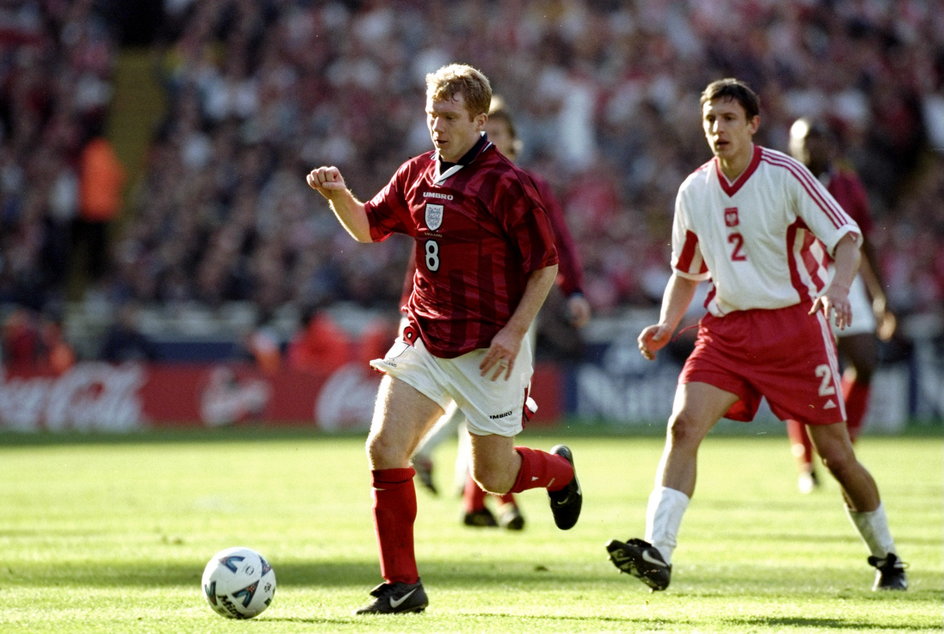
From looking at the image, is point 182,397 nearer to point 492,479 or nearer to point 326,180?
point 492,479

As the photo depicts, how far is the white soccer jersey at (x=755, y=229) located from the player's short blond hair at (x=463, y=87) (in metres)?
1.35

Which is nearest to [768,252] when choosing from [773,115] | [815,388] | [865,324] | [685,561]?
[815,388]

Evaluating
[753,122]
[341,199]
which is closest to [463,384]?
[341,199]

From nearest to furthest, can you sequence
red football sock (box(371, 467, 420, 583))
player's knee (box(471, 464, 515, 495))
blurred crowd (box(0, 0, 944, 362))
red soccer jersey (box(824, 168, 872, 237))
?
red football sock (box(371, 467, 420, 583)), player's knee (box(471, 464, 515, 495)), red soccer jersey (box(824, 168, 872, 237)), blurred crowd (box(0, 0, 944, 362))

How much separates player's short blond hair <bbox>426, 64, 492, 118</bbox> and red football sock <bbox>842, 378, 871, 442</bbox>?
271 inches

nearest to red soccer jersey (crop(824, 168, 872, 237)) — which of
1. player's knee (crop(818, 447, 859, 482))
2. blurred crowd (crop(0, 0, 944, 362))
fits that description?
player's knee (crop(818, 447, 859, 482))

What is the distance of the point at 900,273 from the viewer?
25.4m

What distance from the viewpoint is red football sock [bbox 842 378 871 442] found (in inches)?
512

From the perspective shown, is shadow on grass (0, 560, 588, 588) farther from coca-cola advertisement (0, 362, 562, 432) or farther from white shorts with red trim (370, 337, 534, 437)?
coca-cola advertisement (0, 362, 562, 432)

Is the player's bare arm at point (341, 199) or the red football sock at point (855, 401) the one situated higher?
the player's bare arm at point (341, 199)

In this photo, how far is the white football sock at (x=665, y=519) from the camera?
288 inches

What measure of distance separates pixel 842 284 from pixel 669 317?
3.12 feet

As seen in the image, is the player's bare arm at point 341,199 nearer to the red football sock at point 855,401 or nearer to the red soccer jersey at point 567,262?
the red soccer jersey at point 567,262

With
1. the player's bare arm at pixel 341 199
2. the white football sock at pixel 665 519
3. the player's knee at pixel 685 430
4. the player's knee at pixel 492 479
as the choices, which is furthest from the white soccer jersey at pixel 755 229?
the player's bare arm at pixel 341 199
